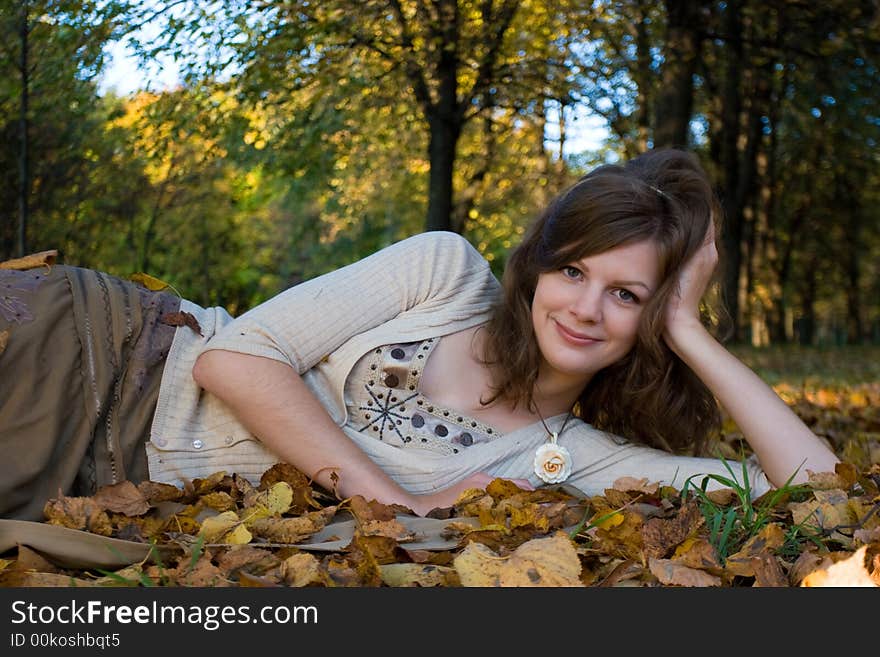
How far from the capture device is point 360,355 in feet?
9.37

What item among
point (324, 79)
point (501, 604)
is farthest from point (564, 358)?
point (324, 79)

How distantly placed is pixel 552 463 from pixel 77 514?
4.53 feet

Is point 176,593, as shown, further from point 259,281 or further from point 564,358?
point 259,281

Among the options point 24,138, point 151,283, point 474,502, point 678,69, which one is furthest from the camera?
point 678,69

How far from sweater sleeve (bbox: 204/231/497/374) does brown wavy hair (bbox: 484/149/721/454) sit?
0.72 ft

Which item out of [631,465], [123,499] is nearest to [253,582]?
[123,499]

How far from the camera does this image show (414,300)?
9.75ft

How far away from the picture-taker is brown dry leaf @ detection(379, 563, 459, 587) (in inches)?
73.3

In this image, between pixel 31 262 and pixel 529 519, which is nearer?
pixel 529 519

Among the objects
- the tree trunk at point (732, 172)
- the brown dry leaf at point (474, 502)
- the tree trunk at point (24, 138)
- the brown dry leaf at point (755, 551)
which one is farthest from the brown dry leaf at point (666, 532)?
the tree trunk at point (732, 172)

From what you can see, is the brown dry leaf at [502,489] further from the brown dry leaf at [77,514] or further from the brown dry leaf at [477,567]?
the brown dry leaf at [77,514]

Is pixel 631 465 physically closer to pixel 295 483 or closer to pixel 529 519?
pixel 529 519

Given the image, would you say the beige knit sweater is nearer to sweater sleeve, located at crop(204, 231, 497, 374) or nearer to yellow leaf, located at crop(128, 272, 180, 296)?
sweater sleeve, located at crop(204, 231, 497, 374)

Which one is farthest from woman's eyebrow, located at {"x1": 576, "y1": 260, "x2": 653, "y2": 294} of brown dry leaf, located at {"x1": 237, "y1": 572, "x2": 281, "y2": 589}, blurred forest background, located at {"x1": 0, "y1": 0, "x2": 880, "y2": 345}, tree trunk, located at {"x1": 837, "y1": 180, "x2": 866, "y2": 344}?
tree trunk, located at {"x1": 837, "y1": 180, "x2": 866, "y2": 344}
